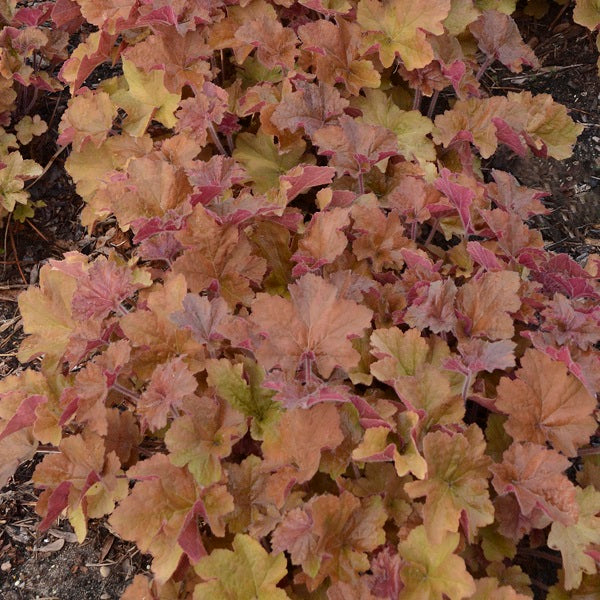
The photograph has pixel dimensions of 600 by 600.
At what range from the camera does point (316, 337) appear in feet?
5.53

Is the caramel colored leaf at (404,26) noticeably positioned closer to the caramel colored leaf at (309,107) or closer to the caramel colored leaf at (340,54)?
the caramel colored leaf at (340,54)

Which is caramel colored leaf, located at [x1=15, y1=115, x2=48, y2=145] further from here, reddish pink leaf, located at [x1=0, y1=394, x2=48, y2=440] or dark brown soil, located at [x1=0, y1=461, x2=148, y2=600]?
dark brown soil, located at [x1=0, y1=461, x2=148, y2=600]

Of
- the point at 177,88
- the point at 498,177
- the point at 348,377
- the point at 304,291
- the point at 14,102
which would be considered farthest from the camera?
the point at 14,102

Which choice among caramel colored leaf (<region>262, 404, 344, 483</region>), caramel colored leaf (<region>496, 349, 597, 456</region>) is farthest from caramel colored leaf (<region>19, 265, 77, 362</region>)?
caramel colored leaf (<region>496, 349, 597, 456</region>)

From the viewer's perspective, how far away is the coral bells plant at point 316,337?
159 cm

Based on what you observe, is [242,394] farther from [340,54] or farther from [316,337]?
[340,54]

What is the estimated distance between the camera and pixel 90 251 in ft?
9.33

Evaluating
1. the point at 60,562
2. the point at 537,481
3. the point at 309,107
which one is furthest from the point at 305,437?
the point at 309,107

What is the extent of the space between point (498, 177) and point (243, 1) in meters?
1.16

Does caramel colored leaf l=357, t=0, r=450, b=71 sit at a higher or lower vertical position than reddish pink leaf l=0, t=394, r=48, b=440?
higher

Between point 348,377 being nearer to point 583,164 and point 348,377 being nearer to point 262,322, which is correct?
point 262,322

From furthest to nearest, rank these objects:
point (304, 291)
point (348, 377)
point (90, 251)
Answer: point (90, 251) → point (348, 377) → point (304, 291)

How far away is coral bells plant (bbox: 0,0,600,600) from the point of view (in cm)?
159

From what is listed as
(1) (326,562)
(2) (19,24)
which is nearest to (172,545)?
(1) (326,562)
